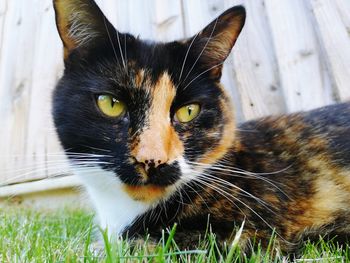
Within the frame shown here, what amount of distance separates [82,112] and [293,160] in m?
0.79

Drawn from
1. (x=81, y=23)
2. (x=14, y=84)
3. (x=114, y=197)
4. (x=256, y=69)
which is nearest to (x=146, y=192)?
(x=114, y=197)

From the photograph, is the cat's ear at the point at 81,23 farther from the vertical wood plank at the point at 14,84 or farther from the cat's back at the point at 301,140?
the vertical wood plank at the point at 14,84

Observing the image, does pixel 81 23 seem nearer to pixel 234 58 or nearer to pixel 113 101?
pixel 113 101

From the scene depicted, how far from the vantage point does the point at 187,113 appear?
1.59 meters

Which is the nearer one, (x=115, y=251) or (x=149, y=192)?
(x=115, y=251)

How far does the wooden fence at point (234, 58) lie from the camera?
2.54 metres

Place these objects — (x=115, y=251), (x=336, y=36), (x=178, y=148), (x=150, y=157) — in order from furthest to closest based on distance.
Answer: (x=336, y=36) < (x=178, y=148) < (x=150, y=157) < (x=115, y=251)

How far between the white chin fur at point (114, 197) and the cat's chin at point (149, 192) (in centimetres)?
2

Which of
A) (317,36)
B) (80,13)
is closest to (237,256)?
(80,13)

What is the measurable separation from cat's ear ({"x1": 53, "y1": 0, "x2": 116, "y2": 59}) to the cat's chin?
1.80 ft

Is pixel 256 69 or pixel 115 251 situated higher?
pixel 256 69

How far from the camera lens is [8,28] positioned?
337cm

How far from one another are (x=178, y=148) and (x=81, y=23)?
577 millimetres

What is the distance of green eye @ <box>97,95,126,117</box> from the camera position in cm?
150
